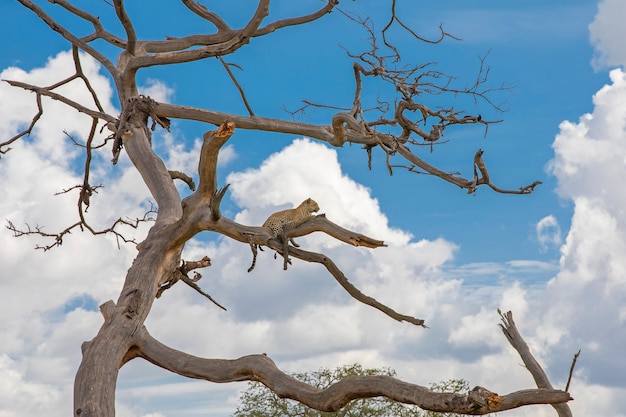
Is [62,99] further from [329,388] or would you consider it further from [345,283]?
[329,388]

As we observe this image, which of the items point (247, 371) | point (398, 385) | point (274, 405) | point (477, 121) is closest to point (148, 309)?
point (247, 371)

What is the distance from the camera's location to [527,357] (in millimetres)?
6762

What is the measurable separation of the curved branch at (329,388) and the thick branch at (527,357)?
1087mm

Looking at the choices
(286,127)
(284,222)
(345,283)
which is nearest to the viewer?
(284,222)

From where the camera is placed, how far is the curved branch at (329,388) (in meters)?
5.64

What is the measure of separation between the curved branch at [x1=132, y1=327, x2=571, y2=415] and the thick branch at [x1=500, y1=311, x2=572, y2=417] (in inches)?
42.8

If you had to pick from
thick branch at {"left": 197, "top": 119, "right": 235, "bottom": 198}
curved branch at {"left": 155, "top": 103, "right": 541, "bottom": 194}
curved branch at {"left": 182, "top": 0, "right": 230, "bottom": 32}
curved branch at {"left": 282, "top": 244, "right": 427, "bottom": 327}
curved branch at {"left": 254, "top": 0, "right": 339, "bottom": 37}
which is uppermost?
curved branch at {"left": 182, "top": 0, "right": 230, "bottom": 32}

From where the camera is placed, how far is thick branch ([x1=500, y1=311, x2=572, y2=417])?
6684 millimetres

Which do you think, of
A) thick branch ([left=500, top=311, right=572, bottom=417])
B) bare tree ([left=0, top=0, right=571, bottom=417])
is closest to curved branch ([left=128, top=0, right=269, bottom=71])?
bare tree ([left=0, top=0, right=571, bottom=417])

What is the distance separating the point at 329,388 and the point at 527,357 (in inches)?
65.3

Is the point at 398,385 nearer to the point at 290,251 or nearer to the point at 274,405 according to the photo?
the point at 290,251

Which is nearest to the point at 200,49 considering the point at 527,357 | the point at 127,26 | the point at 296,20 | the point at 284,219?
the point at 127,26

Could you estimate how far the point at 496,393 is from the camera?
5.61 m

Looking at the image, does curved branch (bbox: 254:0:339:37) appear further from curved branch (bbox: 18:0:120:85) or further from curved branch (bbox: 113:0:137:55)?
curved branch (bbox: 18:0:120:85)
